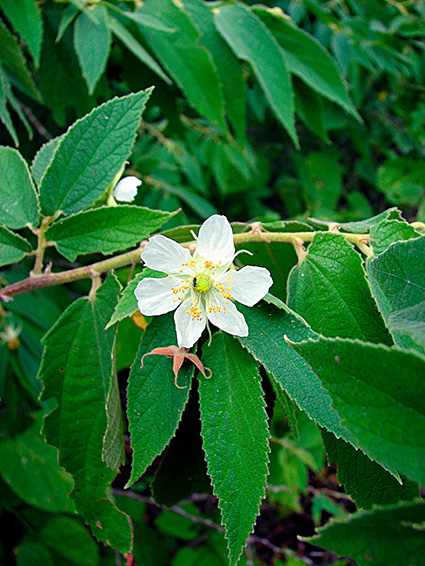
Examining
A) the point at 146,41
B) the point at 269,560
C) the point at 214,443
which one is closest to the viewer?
the point at 214,443

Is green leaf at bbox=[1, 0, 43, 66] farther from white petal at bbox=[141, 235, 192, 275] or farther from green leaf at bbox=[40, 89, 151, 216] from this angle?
white petal at bbox=[141, 235, 192, 275]

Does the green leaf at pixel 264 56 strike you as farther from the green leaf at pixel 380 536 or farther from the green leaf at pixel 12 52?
the green leaf at pixel 380 536

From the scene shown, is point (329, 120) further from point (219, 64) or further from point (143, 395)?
Answer: point (143, 395)

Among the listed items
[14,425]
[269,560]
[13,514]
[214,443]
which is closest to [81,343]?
[214,443]

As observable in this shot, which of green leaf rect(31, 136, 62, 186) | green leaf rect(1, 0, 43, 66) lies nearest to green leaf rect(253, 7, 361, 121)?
green leaf rect(1, 0, 43, 66)

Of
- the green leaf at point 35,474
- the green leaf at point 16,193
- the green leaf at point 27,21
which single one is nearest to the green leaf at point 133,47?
the green leaf at point 27,21

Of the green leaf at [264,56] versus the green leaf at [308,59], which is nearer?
the green leaf at [264,56]
